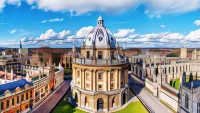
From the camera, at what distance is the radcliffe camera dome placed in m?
39.8

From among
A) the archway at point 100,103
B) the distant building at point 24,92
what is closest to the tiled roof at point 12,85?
the distant building at point 24,92

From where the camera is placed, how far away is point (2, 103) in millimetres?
29172

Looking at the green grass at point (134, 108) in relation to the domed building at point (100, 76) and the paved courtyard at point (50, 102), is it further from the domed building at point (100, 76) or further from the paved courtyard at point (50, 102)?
the paved courtyard at point (50, 102)

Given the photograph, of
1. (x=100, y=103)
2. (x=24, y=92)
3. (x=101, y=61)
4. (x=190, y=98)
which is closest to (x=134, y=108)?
(x=100, y=103)

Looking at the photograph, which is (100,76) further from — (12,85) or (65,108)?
(12,85)

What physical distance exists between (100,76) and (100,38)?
911 centimetres

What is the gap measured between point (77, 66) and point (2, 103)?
16.5m

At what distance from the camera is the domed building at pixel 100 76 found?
37000mm

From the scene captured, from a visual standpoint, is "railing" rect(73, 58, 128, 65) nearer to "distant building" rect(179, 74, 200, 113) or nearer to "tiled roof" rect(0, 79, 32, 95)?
"tiled roof" rect(0, 79, 32, 95)

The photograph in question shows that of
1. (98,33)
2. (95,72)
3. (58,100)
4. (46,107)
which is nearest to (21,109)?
(46,107)

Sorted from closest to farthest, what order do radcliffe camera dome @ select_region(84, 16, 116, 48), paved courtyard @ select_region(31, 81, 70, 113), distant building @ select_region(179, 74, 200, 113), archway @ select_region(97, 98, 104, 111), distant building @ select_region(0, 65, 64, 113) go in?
distant building @ select_region(179, 74, 200, 113) → distant building @ select_region(0, 65, 64, 113) → paved courtyard @ select_region(31, 81, 70, 113) → archway @ select_region(97, 98, 104, 111) → radcliffe camera dome @ select_region(84, 16, 116, 48)

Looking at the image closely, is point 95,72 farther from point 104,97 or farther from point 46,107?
point 46,107

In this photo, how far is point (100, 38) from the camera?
40.1 m

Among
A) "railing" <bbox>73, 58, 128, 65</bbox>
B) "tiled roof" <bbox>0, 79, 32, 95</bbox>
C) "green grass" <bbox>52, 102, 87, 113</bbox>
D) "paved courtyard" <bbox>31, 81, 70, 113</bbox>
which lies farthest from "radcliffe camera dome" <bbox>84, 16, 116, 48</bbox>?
"tiled roof" <bbox>0, 79, 32, 95</bbox>
